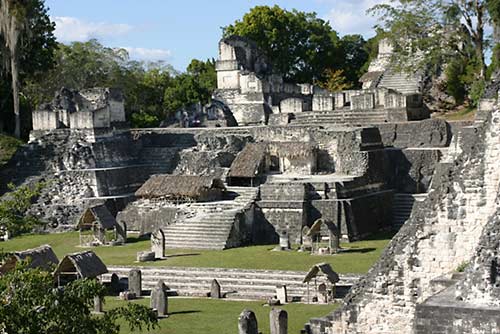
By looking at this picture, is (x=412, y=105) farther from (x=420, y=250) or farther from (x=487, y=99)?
(x=420, y=250)

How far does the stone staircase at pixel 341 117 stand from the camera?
31.2 m

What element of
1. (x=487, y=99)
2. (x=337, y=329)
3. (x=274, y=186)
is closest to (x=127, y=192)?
(x=274, y=186)

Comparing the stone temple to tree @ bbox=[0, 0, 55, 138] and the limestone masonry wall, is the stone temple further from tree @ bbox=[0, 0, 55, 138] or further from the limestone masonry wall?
the limestone masonry wall

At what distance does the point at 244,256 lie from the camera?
2275 cm

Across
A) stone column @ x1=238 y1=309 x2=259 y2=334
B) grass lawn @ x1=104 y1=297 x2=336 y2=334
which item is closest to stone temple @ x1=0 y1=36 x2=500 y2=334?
grass lawn @ x1=104 y1=297 x2=336 y2=334

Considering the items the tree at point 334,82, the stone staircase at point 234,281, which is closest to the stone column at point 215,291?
the stone staircase at point 234,281

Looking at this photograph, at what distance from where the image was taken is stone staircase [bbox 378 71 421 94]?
38.3m

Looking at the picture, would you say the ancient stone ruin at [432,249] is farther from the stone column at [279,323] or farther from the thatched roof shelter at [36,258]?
the thatched roof shelter at [36,258]

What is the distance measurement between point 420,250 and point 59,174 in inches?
768

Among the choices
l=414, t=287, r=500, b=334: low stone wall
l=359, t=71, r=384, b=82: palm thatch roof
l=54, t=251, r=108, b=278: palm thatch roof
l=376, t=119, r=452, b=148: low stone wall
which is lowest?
l=54, t=251, r=108, b=278: palm thatch roof

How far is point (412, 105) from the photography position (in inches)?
1234

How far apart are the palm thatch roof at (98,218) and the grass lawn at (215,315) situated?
687 cm

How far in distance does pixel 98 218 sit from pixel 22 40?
11.9m

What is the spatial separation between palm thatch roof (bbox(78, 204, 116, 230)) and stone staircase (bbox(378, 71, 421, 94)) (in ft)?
54.5
